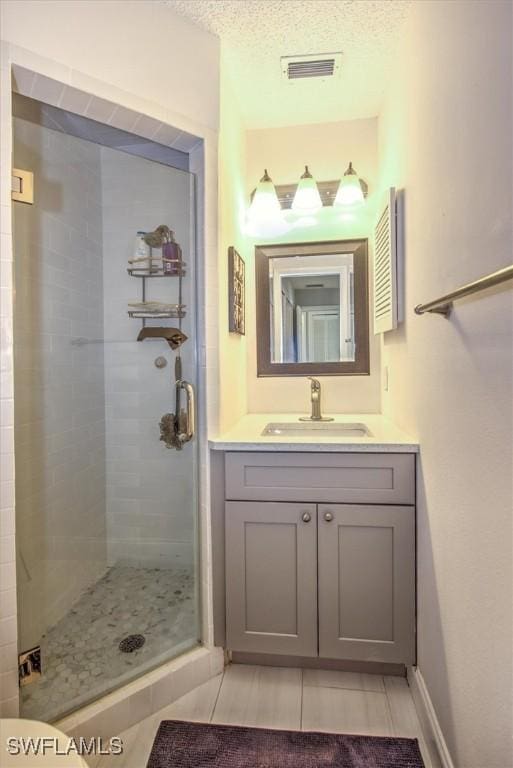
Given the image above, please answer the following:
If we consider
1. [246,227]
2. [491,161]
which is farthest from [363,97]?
[491,161]

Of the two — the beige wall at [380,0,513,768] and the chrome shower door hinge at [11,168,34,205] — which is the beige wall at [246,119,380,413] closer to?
the beige wall at [380,0,513,768]

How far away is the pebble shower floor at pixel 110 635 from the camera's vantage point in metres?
1.33

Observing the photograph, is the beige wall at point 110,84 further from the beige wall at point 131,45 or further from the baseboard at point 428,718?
the baseboard at point 428,718

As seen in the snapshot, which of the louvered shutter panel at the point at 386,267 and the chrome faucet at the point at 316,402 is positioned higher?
the louvered shutter panel at the point at 386,267

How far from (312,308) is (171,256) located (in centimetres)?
88

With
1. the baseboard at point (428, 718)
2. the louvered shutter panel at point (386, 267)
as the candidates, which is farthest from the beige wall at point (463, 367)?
the louvered shutter panel at point (386, 267)

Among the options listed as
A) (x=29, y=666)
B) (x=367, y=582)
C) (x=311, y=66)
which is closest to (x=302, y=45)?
(x=311, y=66)

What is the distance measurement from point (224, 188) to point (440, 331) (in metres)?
1.13

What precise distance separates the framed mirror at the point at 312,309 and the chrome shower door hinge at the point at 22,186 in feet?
4.05

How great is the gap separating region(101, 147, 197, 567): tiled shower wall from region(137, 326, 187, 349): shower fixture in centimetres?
2

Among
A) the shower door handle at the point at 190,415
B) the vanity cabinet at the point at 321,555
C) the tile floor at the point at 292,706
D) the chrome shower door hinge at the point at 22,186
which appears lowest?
the tile floor at the point at 292,706

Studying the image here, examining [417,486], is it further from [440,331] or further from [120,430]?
[120,430]

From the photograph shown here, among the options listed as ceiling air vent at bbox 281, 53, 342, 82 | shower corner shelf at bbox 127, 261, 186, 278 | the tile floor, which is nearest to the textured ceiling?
ceiling air vent at bbox 281, 53, 342, 82

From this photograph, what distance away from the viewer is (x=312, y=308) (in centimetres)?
227
